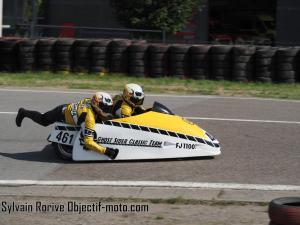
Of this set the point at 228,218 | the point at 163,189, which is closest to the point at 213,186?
the point at 163,189

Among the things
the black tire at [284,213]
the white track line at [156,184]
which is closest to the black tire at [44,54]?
the white track line at [156,184]

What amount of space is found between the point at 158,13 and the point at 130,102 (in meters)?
15.1

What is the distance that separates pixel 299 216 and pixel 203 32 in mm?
27938

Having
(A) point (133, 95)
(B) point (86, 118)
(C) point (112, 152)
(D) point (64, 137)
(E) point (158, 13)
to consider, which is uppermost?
(A) point (133, 95)

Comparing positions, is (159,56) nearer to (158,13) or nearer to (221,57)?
(221,57)

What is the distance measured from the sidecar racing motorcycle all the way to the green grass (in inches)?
290

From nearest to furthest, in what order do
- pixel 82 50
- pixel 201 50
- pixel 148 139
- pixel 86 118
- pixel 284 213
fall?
1. pixel 284 213
2. pixel 86 118
3. pixel 148 139
4. pixel 201 50
5. pixel 82 50

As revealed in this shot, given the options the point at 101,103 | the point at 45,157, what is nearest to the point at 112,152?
the point at 101,103

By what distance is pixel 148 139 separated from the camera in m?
10.5

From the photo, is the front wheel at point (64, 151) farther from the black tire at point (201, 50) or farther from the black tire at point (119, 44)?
the black tire at point (119, 44)

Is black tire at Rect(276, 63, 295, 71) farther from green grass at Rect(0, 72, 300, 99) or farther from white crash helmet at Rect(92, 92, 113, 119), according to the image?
white crash helmet at Rect(92, 92, 113, 119)

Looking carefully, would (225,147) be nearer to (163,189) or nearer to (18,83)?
(163,189)

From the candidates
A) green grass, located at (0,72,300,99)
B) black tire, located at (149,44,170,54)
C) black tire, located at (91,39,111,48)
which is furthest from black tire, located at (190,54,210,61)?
black tire, located at (91,39,111,48)

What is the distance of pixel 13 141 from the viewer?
39.4 feet
